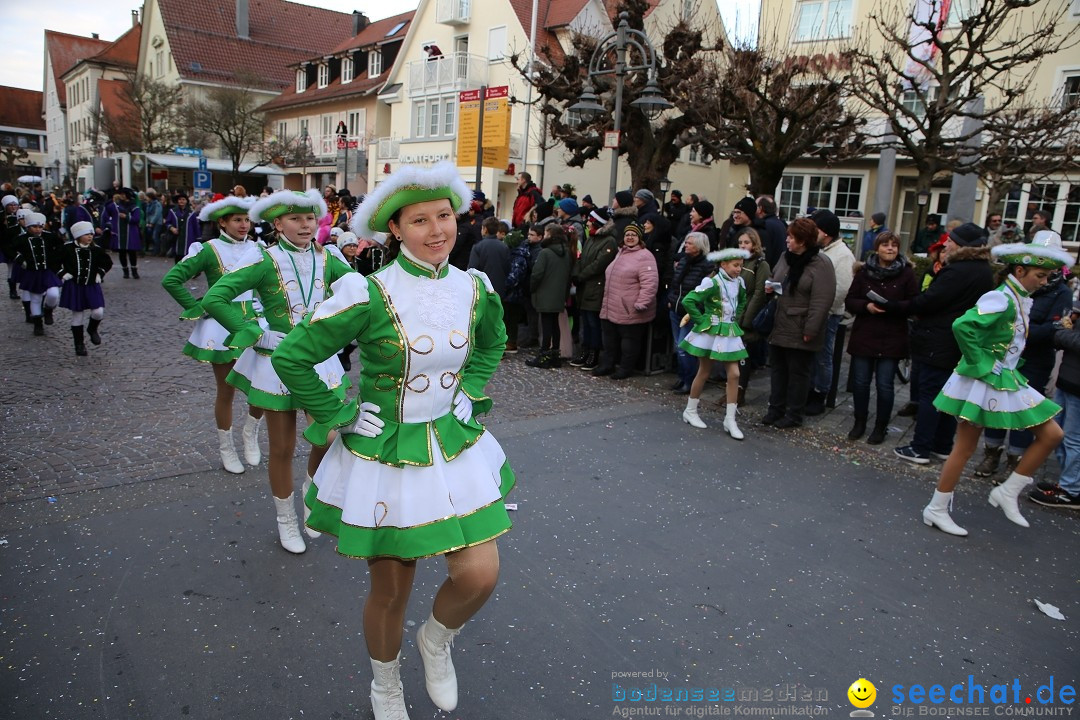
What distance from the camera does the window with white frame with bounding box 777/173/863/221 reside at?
28359mm

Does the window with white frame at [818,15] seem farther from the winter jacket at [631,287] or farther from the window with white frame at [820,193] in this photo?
the winter jacket at [631,287]

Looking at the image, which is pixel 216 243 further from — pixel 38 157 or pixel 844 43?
pixel 38 157

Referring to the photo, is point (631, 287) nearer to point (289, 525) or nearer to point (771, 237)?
point (771, 237)

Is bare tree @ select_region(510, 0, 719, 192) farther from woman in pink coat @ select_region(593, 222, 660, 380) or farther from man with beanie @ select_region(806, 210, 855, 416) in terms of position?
man with beanie @ select_region(806, 210, 855, 416)

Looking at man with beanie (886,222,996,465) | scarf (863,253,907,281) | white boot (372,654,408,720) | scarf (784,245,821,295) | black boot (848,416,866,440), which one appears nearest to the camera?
white boot (372,654,408,720)

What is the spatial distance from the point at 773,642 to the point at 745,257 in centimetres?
474

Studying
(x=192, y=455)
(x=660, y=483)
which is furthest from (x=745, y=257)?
(x=192, y=455)

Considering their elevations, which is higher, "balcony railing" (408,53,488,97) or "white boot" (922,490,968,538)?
"balcony railing" (408,53,488,97)

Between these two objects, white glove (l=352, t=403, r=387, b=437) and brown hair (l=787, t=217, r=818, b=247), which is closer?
white glove (l=352, t=403, r=387, b=437)

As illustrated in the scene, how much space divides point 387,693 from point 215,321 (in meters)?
3.56

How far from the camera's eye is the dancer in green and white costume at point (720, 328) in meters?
7.11

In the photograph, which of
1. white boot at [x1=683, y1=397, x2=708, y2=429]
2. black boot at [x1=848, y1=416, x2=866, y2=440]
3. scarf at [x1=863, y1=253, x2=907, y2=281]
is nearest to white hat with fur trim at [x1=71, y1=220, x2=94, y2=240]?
white boot at [x1=683, y1=397, x2=708, y2=429]
